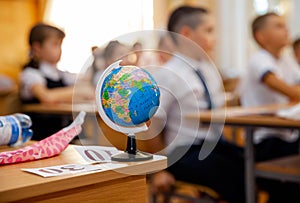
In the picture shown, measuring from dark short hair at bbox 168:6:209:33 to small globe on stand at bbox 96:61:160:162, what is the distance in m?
1.91

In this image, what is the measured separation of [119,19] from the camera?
6445 millimetres

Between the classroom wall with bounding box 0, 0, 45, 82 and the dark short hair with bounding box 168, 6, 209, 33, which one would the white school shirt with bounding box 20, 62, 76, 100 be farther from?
the classroom wall with bounding box 0, 0, 45, 82

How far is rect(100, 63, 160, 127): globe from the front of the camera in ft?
4.13

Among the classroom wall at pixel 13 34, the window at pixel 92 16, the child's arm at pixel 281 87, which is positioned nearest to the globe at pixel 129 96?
the child's arm at pixel 281 87

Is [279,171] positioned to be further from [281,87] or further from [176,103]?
[176,103]

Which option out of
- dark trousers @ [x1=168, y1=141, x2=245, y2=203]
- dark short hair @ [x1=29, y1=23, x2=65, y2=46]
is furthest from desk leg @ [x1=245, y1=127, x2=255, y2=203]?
dark short hair @ [x1=29, y1=23, x2=65, y2=46]

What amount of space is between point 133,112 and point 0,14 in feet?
16.2

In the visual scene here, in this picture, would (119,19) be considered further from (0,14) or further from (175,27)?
(175,27)

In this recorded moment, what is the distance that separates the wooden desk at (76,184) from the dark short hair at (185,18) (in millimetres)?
1853

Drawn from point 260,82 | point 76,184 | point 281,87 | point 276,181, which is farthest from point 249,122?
point 76,184

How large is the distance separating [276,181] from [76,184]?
203 centimetres

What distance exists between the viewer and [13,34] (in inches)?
235

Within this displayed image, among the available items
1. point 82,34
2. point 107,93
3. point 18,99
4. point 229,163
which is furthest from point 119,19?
point 107,93

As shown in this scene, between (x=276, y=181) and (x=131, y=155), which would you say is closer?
(x=131, y=155)
